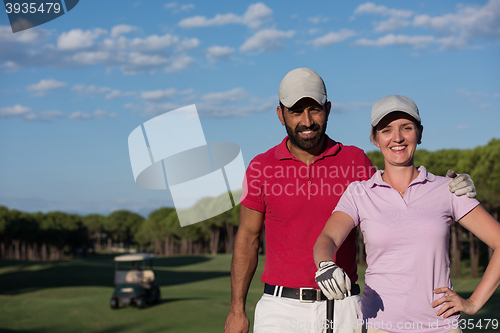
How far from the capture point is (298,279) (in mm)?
3781

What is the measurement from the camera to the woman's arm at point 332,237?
265cm

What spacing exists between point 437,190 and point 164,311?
20341 millimetres

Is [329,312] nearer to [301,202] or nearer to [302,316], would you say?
[302,316]

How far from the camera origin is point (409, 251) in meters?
2.81

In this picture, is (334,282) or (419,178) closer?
(334,282)

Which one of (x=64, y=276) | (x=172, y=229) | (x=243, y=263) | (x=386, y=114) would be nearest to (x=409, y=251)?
(x=386, y=114)

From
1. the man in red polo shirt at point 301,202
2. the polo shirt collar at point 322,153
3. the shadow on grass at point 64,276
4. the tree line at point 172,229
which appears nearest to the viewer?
the man in red polo shirt at point 301,202

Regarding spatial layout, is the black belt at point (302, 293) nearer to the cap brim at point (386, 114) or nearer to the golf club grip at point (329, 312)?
the golf club grip at point (329, 312)

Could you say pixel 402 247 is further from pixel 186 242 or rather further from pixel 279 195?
pixel 186 242

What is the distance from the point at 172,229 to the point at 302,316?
3408 inches

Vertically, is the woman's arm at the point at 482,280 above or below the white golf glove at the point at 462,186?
below

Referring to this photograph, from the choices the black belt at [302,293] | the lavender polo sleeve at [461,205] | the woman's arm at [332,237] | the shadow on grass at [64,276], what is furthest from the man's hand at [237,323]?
the shadow on grass at [64,276]

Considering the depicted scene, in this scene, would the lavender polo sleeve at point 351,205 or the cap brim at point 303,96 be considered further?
the cap brim at point 303,96

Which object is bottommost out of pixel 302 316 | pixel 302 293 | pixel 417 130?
pixel 302 316
